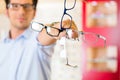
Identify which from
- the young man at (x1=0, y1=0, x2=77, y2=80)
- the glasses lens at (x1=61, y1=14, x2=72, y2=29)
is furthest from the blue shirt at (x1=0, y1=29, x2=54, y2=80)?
the glasses lens at (x1=61, y1=14, x2=72, y2=29)

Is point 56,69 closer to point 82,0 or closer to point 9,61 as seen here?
point 9,61

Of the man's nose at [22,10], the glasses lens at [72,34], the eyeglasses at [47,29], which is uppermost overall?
the man's nose at [22,10]

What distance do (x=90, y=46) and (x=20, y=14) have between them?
1.06ft

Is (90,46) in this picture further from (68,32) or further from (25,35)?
(25,35)

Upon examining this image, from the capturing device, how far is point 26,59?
1316 millimetres

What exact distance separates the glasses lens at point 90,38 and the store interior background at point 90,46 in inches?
0.8

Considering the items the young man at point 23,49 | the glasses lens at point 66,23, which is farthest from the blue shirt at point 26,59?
the glasses lens at point 66,23

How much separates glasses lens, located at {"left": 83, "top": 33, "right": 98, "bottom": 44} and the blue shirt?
14 centimetres

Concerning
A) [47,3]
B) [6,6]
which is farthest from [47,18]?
[6,6]

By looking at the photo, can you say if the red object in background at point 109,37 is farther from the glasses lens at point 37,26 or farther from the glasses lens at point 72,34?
the glasses lens at point 37,26

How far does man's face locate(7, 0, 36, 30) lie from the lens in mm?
1303

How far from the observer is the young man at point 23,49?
130 cm

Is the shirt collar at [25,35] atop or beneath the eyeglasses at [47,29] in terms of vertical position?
beneath

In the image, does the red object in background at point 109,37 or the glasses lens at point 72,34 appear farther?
the red object in background at point 109,37
